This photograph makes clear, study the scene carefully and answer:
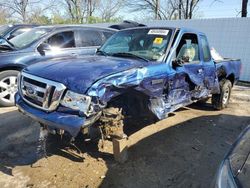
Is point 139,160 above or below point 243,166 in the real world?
below

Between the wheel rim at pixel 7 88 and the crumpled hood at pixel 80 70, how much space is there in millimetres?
2703

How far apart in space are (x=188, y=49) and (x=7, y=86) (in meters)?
4.11

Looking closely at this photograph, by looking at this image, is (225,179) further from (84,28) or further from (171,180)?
(84,28)

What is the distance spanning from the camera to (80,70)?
3666 mm

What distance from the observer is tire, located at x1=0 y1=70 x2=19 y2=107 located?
657 centimetres

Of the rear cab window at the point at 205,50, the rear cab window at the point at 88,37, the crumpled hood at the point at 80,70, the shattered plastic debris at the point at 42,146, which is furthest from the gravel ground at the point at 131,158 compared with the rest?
the rear cab window at the point at 88,37

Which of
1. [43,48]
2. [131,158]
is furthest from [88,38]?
[131,158]

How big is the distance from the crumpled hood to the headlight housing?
0.20 feet

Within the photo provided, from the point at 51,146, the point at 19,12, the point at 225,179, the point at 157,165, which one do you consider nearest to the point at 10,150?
the point at 51,146

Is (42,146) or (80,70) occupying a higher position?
(80,70)

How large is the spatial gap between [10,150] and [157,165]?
7.23 feet

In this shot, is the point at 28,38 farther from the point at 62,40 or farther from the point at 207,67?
the point at 207,67

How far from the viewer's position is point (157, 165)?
4.05 metres

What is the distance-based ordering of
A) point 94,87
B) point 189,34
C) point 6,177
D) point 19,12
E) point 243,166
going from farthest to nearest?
1. point 19,12
2. point 189,34
3. point 6,177
4. point 94,87
5. point 243,166
